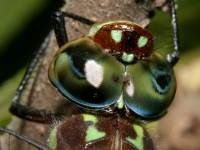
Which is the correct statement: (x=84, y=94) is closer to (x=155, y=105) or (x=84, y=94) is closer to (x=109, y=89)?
(x=109, y=89)

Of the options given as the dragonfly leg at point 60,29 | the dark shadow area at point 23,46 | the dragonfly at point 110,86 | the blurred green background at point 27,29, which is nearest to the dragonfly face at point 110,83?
the dragonfly at point 110,86

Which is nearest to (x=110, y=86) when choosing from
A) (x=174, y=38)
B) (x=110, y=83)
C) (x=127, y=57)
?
(x=110, y=83)

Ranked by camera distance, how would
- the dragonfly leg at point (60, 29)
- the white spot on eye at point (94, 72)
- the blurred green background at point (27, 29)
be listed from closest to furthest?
the white spot on eye at point (94, 72), the dragonfly leg at point (60, 29), the blurred green background at point (27, 29)

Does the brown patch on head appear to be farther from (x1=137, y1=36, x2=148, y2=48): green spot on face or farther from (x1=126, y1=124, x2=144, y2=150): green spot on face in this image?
(x1=126, y1=124, x2=144, y2=150): green spot on face

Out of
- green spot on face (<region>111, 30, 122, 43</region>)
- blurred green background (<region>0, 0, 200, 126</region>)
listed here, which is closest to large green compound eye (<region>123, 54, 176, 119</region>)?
green spot on face (<region>111, 30, 122, 43</region>)

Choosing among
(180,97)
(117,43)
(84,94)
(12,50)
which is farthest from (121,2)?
(180,97)

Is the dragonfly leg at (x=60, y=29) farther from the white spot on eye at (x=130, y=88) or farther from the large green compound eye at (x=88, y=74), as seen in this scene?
the white spot on eye at (x=130, y=88)
